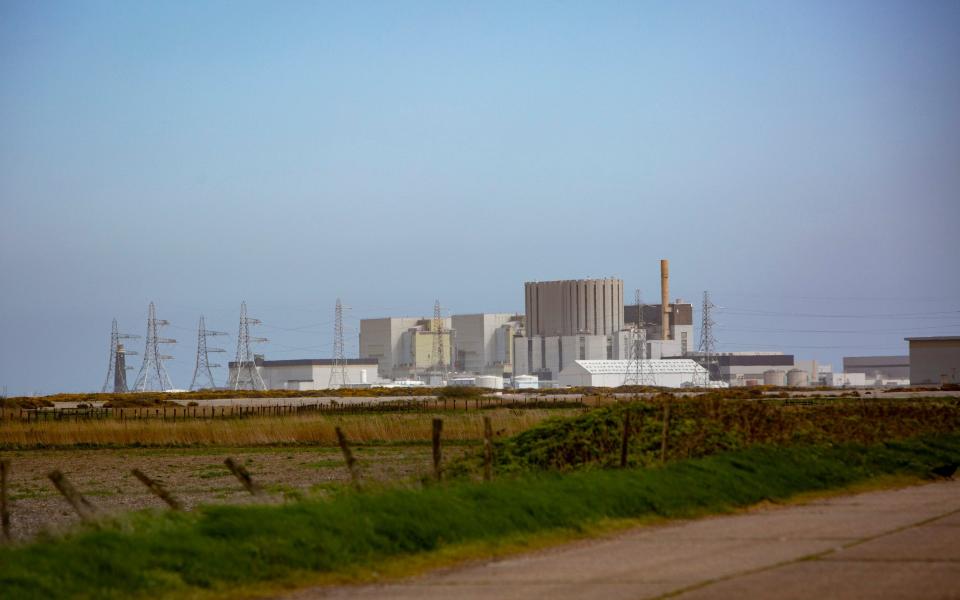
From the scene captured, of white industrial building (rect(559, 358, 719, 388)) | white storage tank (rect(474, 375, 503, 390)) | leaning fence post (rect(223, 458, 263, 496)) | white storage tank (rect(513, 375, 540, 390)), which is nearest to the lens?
leaning fence post (rect(223, 458, 263, 496))

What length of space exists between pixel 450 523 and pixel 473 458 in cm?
664

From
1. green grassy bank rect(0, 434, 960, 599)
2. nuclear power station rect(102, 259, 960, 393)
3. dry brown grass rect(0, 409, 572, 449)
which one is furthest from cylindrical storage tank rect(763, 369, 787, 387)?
green grassy bank rect(0, 434, 960, 599)

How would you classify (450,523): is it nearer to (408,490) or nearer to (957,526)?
(408,490)

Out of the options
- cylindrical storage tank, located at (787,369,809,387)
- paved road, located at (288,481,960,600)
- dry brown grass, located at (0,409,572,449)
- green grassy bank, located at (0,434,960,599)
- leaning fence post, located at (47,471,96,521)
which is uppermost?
leaning fence post, located at (47,471,96,521)

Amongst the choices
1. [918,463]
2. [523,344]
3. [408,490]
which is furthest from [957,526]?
[523,344]

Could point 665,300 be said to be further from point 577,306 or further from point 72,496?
point 72,496

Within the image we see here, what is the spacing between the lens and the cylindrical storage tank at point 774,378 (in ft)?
568

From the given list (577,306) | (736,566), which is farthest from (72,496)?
(577,306)

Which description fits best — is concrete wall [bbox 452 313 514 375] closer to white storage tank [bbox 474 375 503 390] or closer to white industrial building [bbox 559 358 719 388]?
white storage tank [bbox 474 375 503 390]

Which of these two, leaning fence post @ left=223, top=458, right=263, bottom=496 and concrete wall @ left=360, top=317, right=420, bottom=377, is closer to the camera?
leaning fence post @ left=223, top=458, right=263, bottom=496

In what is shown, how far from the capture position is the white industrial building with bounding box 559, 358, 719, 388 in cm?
15262

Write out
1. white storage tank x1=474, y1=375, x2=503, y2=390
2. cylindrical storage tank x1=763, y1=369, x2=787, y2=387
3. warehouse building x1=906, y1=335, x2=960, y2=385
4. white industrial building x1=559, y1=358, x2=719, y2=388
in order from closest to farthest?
Answer: warehouse building x1=906, y1=335, x2=960, y2=385 → white industrial building x1=559, y1=358, x2=719, y2=388 → white storage tank x1=474, y1=375, x2=503, y2=390 → cylindrical storage tank x1=763, y1=369, x2=787, y2=387

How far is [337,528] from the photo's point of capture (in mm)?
14109

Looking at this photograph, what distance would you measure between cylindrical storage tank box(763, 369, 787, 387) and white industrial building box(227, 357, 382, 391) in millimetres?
54836
